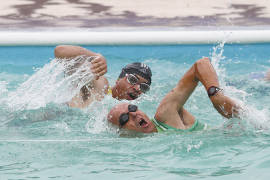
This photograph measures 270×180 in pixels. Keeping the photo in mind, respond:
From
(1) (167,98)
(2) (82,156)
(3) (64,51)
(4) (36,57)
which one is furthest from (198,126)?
(4) (36,57)

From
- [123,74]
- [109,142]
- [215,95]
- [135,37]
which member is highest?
[135,37]

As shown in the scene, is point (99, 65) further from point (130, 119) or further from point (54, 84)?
point (130, 119)

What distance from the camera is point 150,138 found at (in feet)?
10.6

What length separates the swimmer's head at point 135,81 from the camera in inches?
155

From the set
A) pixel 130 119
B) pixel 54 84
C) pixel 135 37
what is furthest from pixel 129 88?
pixel 135 37

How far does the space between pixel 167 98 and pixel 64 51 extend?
38.7 inches

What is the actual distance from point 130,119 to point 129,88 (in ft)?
2.56

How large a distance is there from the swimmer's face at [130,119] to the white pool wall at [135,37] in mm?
2701

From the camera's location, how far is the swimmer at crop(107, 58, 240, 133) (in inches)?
124

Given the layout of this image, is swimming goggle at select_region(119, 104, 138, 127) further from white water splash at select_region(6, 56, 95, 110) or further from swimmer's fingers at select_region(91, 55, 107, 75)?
white water splash at select_region(6, 56, 95, 110)

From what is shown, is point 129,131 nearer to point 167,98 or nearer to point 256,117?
point 167,98

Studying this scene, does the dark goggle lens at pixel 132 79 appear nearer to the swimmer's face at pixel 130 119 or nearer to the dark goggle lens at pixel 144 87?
the dark goggle lens at pixel 144 87

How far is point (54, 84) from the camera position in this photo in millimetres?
4078

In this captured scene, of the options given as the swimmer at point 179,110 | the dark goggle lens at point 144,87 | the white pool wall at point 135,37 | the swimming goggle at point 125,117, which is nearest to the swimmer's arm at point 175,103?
the swimmer at point 179,110
